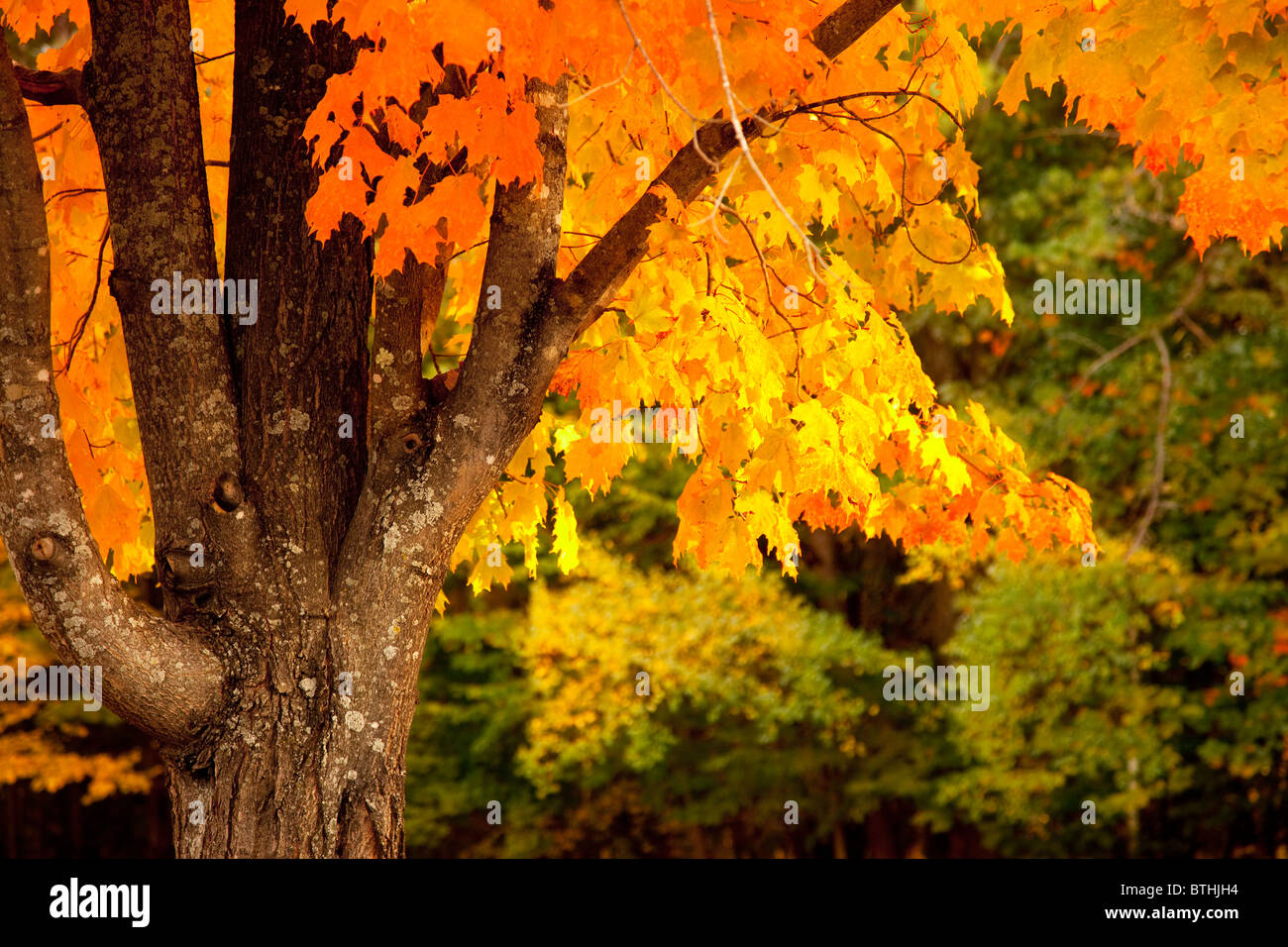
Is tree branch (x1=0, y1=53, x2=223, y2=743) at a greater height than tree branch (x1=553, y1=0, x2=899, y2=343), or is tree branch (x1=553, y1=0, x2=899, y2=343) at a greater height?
tree branch (x1=553, y1=0, x2=899, y2=343)

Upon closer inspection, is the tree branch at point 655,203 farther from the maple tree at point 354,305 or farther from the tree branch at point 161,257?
the tree branch at point 161,257

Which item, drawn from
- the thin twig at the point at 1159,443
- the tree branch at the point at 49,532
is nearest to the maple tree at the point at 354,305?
the tree branch at the point at 49,532

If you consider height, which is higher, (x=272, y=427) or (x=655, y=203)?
(x=655, y=203)

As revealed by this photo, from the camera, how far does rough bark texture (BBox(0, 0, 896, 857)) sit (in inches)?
129

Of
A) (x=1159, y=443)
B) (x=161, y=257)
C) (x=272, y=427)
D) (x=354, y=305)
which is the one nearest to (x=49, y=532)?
(x=272, y=427)

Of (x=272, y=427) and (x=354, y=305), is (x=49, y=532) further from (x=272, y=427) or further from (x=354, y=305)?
(x=354, y=305)

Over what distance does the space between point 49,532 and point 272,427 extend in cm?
64

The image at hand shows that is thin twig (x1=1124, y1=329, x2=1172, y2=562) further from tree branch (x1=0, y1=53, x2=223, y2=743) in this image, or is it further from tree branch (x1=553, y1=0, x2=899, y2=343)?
tree branch (x1=0, y1=53, x2=223, y2=743)

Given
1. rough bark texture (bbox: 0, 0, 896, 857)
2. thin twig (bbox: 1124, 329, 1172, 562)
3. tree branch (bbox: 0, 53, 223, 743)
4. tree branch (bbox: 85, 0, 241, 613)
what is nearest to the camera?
tree branch (bbox: 0, 53, 223, 743)

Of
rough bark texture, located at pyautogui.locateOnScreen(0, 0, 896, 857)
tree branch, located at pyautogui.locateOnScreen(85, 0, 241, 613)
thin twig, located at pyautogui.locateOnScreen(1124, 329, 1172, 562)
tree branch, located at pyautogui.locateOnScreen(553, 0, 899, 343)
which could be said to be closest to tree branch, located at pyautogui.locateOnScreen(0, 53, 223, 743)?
rough bark texture, located at pyautogui.locateOnScreen(0, 0, 896, 857)

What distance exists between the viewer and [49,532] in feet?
10.4
